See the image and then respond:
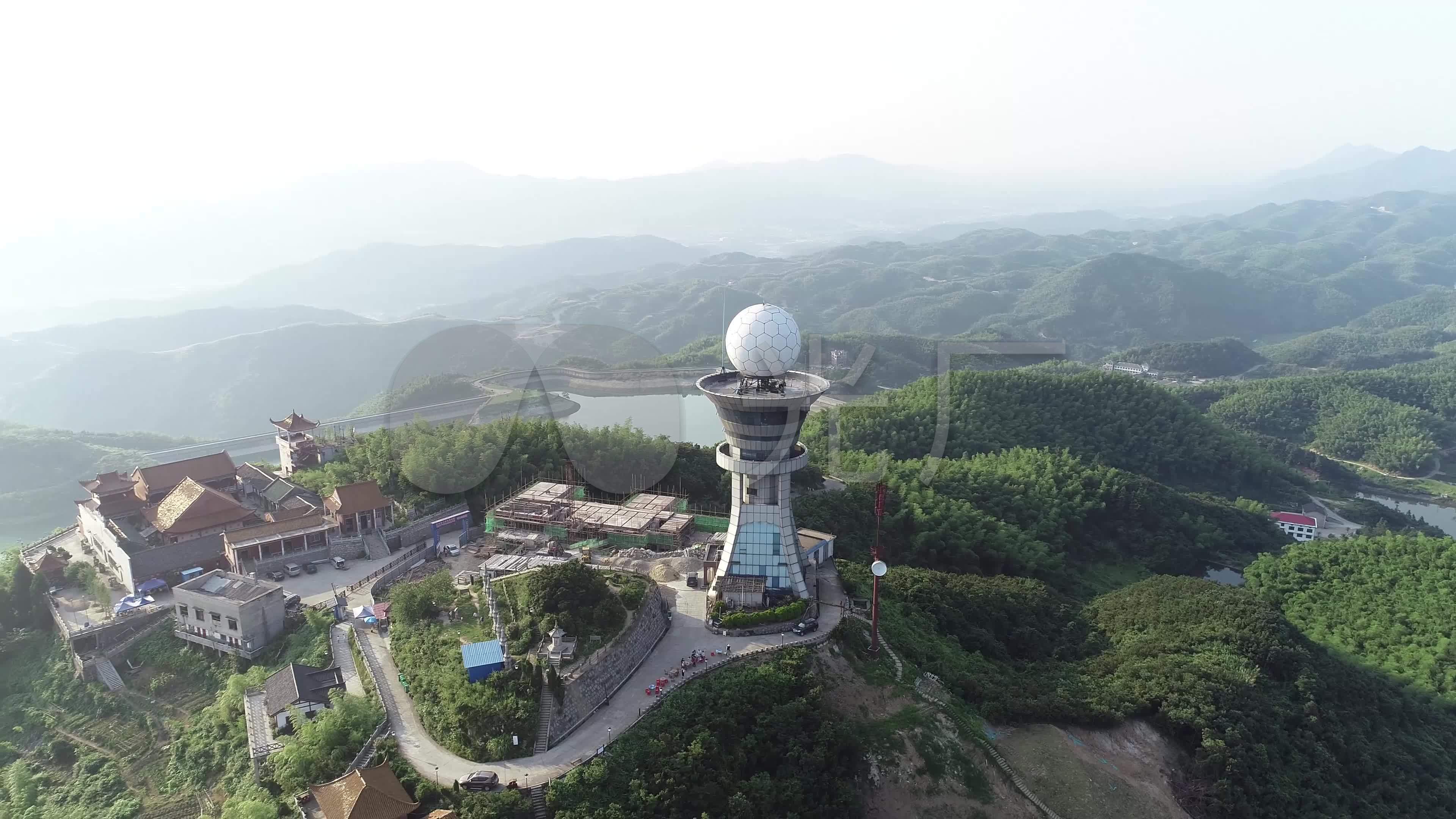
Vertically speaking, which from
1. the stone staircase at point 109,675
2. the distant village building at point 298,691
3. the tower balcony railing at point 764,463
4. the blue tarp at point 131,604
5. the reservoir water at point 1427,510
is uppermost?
the tower balcony railing at point 764,463

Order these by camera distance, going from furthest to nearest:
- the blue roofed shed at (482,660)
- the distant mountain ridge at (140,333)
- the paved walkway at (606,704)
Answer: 1. the distant mountain ridge at (140,333)
2. the blue roofed shed at (482,660)
3. the paved walkway at (606,704)

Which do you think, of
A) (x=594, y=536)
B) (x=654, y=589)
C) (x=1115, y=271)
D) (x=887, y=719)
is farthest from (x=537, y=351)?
(x=1115, y=271)

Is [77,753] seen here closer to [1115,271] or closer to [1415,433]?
[1415,433]

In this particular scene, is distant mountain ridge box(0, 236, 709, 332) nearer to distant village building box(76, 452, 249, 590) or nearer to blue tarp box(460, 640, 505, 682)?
distant village building box(76, 452, 249, 590)

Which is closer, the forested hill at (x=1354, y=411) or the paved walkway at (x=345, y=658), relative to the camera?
the paved walkway at (x=345, y=658)

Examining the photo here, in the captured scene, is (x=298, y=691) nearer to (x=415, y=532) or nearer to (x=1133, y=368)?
(x=415, y=532)

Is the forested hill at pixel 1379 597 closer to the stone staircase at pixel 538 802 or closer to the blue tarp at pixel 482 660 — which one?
the stone staircase at pixel 538 802

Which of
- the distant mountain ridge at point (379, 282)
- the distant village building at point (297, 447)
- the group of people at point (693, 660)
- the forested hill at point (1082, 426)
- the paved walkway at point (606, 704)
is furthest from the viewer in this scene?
the distant mountain ridge at point (379, 282)

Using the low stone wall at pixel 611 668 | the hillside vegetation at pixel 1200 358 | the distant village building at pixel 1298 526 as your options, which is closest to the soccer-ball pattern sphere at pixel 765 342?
the low stone wall at pixel 611 668
